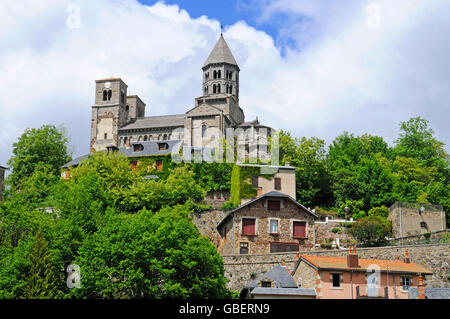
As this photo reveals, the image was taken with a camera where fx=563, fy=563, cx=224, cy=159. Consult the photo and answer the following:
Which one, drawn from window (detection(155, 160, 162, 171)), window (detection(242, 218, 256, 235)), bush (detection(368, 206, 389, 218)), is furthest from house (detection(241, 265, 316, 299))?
window (detection(155, 160, 162, 171))

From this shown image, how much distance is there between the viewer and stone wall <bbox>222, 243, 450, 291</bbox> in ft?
115

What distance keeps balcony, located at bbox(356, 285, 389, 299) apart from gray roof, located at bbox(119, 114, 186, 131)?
5212cm

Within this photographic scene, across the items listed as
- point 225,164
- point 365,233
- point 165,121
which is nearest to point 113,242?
point 365,233

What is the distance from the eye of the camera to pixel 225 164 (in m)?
56.2

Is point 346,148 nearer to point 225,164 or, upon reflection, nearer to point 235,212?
point 225,164

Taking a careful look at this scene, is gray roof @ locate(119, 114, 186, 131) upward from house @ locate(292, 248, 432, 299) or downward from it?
upward

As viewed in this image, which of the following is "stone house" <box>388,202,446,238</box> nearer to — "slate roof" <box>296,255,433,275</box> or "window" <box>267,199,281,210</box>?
"window" <box>267,199,281,210</box>

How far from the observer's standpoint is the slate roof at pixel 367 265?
104 ft

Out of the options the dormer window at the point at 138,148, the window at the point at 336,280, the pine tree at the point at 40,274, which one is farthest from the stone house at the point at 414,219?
the dormer window at the point at 138,148

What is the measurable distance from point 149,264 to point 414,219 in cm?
2434

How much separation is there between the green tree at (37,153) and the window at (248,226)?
36284mm

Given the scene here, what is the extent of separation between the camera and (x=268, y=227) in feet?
139
